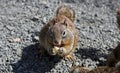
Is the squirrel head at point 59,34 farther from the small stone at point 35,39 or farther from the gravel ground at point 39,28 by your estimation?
the small stone at point 35,39

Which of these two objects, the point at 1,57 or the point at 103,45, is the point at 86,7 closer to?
the point at 103,45

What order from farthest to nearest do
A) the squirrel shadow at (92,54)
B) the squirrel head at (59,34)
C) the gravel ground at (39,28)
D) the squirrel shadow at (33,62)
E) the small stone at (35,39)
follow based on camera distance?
1. the small stone at (35,39)
2. the squirrel shadow at (92,54)
3. the gravel ground at (39,28)
4. the squirrel shadow at (33,62)
5. the squirrel head at (59,34)

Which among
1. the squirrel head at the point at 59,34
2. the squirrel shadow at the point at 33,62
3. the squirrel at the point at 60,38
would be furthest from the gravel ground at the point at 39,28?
the squirrel head at the point at 59,34

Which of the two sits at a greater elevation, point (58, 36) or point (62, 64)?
point (58, 36)

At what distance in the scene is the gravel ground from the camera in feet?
21.0

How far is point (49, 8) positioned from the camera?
830 centimetres

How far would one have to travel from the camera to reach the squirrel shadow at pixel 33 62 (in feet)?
20.6

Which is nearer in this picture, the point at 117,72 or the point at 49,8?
the point at 117,72

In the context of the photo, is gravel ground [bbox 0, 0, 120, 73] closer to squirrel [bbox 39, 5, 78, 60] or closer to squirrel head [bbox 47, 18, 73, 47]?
squirrel [bbox 39, 5, 78, 60]

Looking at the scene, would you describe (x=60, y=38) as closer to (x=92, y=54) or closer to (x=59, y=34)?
(x=59, y=34)

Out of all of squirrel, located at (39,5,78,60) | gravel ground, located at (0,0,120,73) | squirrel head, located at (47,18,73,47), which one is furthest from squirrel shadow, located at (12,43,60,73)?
squirrel head, located at (47,18,73,47)

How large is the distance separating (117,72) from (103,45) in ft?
6.32

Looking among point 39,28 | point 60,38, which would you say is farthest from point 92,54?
point 39,28

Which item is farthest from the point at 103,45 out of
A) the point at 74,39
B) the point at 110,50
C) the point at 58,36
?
the point at 58,36
